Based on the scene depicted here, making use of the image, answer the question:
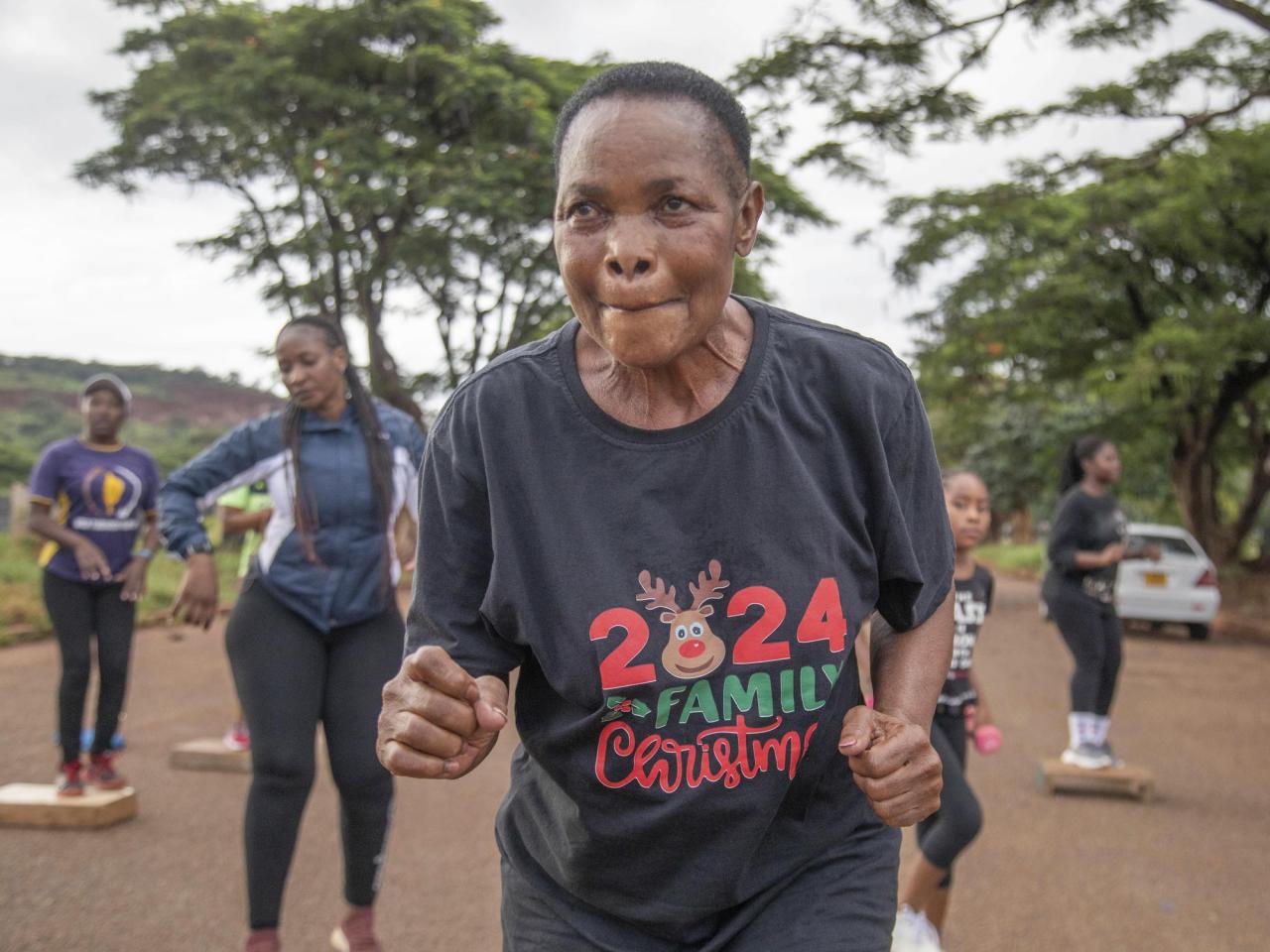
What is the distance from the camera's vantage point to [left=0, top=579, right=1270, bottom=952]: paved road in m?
4.43

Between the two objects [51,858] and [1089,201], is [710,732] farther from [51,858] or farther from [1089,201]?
[1089,201]

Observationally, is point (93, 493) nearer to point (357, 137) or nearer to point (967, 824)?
point (967, 824)

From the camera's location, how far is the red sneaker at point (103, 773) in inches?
236

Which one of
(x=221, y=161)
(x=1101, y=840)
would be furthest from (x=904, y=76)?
(x=221, y=161)

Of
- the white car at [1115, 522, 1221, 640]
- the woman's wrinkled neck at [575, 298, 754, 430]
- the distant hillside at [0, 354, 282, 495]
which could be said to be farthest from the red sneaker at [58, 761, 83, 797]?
the distant hillside at [0, 354, 282, 495]

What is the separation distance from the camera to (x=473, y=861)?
17.4 feet

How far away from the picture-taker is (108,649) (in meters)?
6.11

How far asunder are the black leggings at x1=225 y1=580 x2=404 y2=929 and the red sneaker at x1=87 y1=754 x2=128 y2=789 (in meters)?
2.47

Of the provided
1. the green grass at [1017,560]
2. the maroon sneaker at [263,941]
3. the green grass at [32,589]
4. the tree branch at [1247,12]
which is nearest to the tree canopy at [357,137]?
the green grass at [32,589]

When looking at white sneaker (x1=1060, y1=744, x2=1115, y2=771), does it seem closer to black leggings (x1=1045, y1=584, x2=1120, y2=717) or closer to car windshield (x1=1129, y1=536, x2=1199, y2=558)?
black leggings (x1=1045, y1=584, x2=1120, y2=717)

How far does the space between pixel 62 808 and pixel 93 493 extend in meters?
1.61

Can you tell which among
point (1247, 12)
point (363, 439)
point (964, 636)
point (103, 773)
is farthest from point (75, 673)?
point (1247, 12)

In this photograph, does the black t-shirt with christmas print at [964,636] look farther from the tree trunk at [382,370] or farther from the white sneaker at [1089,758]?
the tree trunk at [382,370]

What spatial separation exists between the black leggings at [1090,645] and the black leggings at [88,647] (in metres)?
4.90
